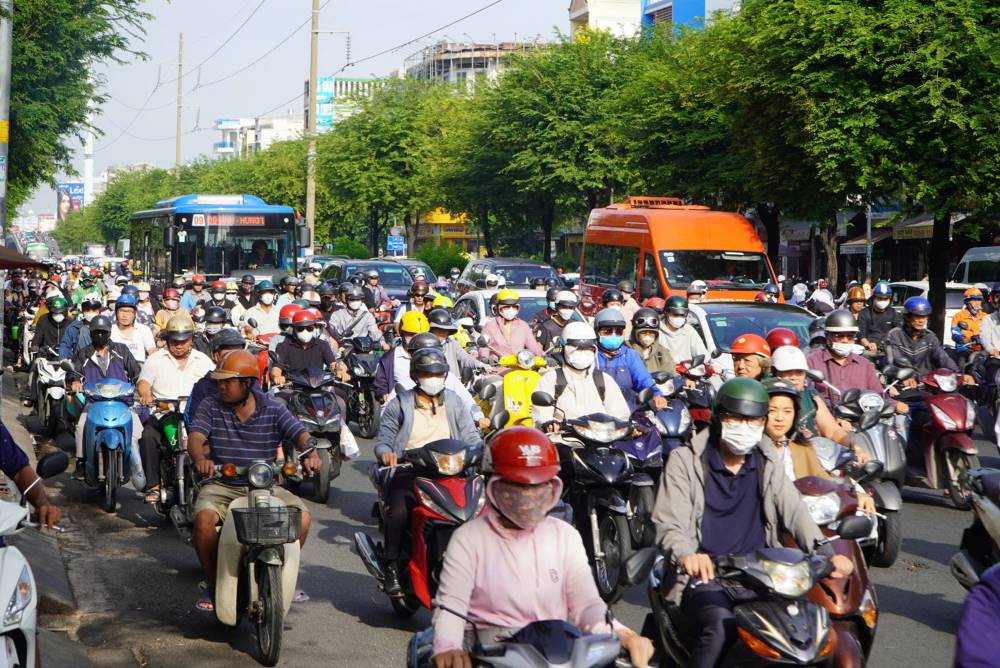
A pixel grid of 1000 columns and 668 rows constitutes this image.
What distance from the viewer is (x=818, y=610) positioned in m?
4.93

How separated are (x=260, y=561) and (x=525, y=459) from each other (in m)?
3.02

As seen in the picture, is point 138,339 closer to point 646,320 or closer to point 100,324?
point 100,324

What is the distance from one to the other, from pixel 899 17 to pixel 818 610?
22022 mm

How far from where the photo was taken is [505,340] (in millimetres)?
15289

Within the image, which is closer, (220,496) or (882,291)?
(220,496)

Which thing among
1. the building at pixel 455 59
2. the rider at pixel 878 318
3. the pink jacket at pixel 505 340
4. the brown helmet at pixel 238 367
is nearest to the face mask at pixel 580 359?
the brown helmet at pixel 238 367

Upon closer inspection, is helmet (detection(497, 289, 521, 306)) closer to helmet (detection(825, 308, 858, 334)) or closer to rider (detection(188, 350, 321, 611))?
helmet (detection(825, 308, 858, 334))

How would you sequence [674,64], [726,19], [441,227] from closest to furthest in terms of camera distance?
1. [726,19]
2. [674,64]
3. [441,227]

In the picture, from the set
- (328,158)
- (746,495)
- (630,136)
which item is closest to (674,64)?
(630,136)

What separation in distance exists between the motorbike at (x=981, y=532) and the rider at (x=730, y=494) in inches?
57.3

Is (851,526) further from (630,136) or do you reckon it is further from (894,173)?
(630,136)

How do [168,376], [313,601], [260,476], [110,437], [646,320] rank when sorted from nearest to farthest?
[260,476] < [313,601] < [168,376] < [110,437] < [646,320]

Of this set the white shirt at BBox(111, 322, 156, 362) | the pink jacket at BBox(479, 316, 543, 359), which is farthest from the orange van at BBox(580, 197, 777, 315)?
the white shirt at BBox(111, 322, 156, 362)

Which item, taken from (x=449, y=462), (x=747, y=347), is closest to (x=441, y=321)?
(x=747, y=347)
